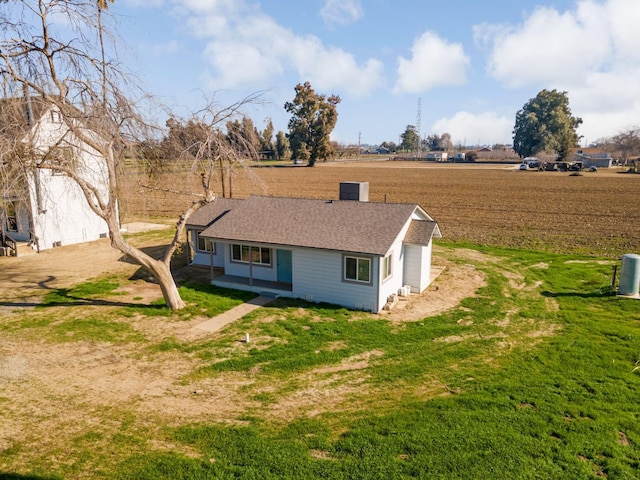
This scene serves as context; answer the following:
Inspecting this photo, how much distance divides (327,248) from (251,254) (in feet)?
13.3

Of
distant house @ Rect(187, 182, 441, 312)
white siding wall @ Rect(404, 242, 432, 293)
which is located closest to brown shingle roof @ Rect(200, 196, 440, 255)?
distant house @ Rect(187, 182, 441, 312)

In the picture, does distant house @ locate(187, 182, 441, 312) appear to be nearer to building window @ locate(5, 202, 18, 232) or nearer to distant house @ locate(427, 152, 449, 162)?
building window @ locate(5, 202, 18, 232)

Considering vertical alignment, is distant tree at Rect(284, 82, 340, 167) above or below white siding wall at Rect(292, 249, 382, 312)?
above

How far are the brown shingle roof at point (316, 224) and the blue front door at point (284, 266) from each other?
1023mm

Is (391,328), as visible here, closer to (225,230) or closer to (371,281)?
(371,281)

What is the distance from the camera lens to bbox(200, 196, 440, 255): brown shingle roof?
54.6 feet

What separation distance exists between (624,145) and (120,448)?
142m

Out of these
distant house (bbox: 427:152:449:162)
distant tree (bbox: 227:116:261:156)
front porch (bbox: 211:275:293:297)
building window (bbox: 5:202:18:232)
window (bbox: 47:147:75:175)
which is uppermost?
distant house (bbox: 427:152:449:162)

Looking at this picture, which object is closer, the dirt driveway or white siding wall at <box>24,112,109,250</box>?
the dirt driveway

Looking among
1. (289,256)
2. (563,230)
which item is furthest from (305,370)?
(563,230)

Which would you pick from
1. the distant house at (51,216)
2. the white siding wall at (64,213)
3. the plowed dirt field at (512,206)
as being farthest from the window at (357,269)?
the white siding wall at (64,213)

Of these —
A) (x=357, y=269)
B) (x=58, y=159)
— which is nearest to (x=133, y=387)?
(x=58, y=159)

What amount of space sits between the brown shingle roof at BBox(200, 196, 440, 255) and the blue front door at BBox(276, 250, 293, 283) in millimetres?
1023

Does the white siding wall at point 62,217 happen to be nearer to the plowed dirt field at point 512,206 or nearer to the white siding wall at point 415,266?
the plowed dirt field at point 512,206
